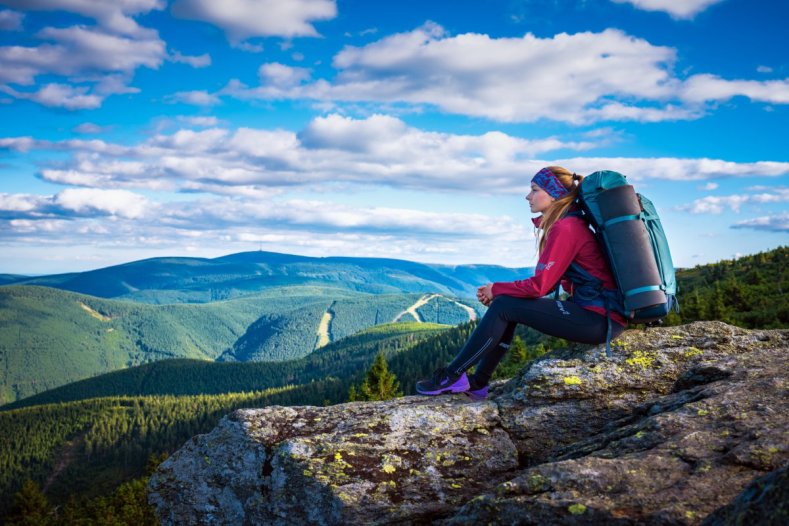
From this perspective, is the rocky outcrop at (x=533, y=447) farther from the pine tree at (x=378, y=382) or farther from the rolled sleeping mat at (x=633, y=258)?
the pine tree at (x=378, y=382)

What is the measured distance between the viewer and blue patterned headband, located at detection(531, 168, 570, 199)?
9.64 metres

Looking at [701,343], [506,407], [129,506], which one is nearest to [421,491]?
[506,407]

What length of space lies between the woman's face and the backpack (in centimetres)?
69

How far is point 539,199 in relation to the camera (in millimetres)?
9891

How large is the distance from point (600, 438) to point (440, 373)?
11.5 feet

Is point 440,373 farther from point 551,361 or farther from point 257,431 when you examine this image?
point 257,431

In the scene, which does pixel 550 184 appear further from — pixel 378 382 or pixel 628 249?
pixel 378 382

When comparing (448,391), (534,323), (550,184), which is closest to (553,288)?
(534,323)

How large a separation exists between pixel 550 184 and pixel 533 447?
16.3 ft

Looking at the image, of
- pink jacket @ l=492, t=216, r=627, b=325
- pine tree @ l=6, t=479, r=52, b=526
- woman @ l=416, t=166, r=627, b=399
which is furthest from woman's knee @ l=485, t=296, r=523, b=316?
pine tree @ l=6, t=479, r=52, b=526

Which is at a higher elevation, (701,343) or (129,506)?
(701,343)

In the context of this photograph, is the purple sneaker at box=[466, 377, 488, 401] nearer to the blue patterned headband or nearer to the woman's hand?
the woman's hand

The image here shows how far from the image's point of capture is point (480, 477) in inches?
335

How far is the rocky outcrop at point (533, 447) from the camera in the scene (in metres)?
5.90
